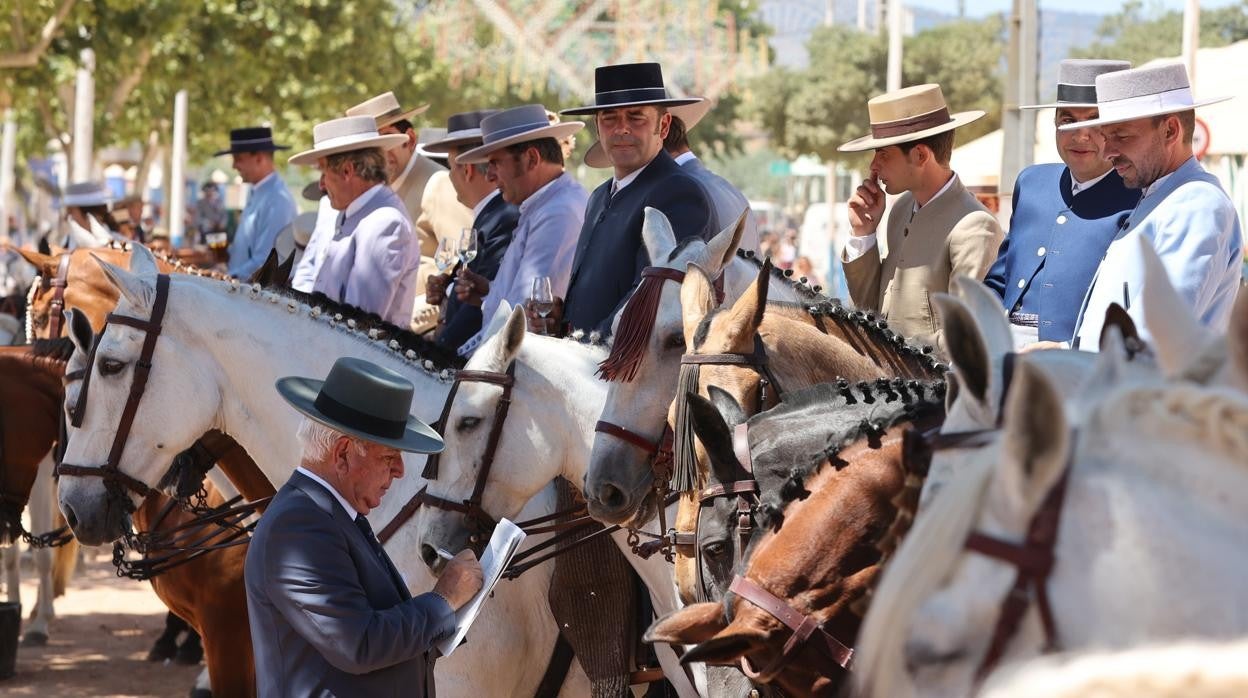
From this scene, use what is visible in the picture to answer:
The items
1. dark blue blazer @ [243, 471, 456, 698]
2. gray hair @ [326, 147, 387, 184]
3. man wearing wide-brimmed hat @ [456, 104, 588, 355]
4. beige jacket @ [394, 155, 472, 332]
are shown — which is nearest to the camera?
dark blue blazer @ [243, 471, 456, 698]

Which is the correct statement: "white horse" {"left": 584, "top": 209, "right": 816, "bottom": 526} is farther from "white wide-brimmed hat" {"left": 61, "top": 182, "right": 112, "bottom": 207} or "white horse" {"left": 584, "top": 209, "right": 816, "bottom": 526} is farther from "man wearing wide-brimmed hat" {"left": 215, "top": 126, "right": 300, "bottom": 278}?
"white wide-brimmed hat" {"left": 61, "top": 182, "right": 112, "bottom": 207}

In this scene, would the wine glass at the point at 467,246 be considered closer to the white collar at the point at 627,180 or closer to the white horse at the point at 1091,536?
the white collar at the point at 627,180

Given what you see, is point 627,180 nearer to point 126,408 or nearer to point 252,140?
point 126,408

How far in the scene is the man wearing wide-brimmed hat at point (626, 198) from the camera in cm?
598

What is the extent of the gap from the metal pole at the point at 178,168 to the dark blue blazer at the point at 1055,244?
23.2 meters

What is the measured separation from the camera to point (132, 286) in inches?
242

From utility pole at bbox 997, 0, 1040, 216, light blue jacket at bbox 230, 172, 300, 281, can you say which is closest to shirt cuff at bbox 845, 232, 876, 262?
utility pole at bbox 997, 0, 1040, 216

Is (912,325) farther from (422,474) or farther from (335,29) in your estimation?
(335,29)

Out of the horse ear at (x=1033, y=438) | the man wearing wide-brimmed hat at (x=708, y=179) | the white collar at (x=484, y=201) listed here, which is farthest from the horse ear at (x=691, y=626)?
the white collar at (x=484, y=201)

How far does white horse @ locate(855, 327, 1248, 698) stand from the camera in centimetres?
179

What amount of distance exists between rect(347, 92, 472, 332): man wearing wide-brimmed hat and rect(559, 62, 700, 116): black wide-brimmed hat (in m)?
3.56

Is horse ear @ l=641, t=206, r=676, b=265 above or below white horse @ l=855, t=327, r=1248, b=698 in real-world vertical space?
below

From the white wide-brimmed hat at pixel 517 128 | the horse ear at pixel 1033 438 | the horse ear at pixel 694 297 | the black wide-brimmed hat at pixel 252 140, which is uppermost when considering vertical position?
the horse ear at pixel 1033 438

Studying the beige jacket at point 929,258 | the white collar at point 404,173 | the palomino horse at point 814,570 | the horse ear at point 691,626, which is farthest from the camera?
the white collar at point 404,173
